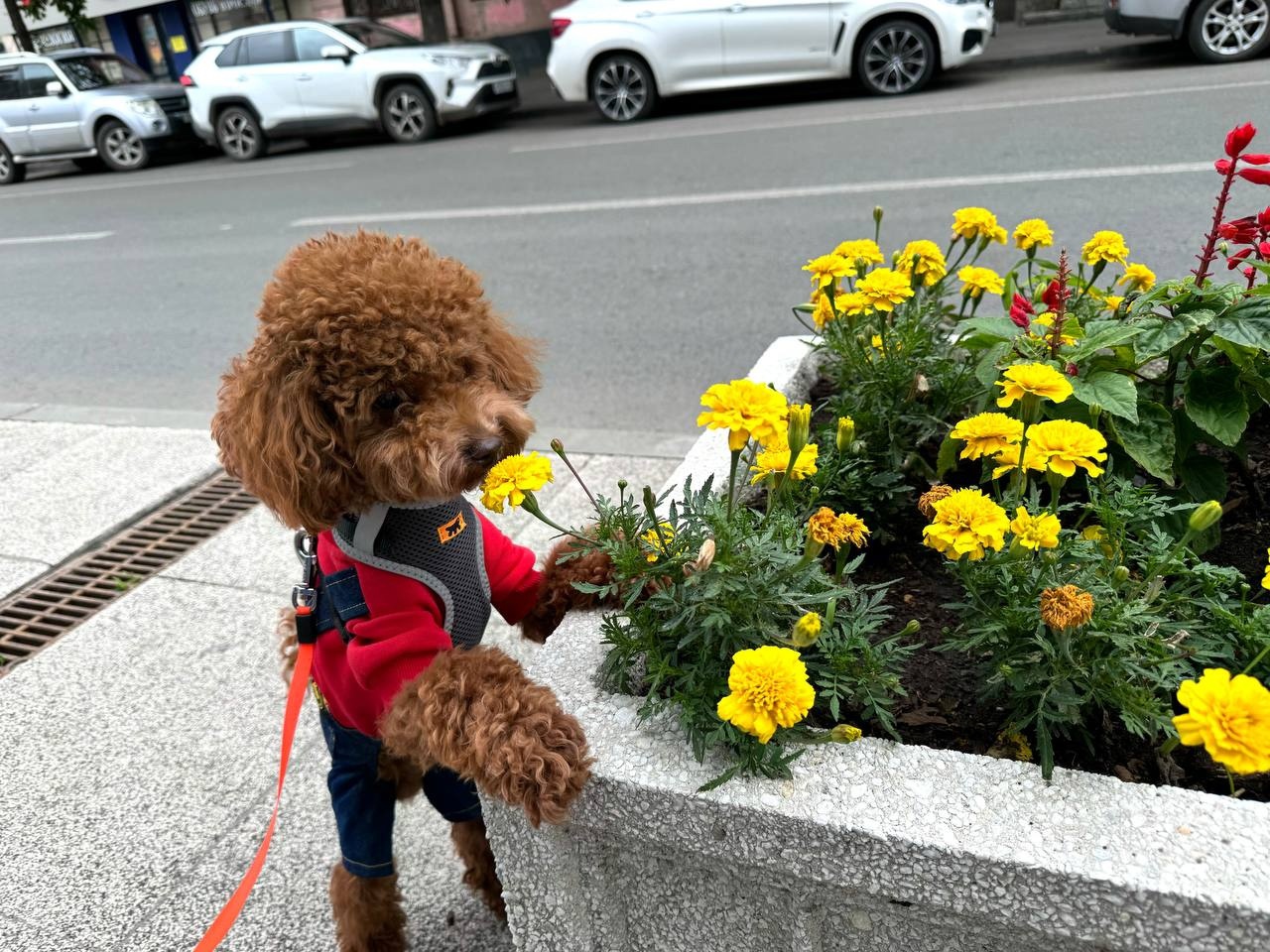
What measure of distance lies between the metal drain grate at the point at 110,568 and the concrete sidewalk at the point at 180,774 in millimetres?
100

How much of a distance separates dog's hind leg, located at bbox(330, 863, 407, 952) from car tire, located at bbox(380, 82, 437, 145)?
40.8 ft

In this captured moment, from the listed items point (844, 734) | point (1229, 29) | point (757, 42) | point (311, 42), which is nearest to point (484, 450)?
point (844, 734)

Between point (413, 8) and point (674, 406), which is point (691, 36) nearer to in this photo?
point (674, 406)

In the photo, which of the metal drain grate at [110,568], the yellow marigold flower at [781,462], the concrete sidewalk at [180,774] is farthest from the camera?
the metal drain grate at [110,568]

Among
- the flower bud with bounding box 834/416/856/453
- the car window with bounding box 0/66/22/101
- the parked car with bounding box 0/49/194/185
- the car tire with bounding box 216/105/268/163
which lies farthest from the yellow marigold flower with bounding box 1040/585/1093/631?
the car window with bounding box 0/66/22/101

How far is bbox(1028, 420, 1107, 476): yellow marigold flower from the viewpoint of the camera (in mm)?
1456

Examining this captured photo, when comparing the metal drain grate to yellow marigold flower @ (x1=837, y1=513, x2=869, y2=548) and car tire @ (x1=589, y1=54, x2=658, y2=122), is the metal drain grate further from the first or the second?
car tire @ (x1=589, y1=54, x2=658, y2=122)

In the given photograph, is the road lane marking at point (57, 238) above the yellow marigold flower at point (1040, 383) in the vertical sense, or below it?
below

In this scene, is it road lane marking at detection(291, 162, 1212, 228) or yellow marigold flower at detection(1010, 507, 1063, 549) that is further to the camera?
road lane marking at detection(291, 162, 1212, 228)

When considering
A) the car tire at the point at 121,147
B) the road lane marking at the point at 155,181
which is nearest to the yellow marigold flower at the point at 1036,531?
the road lane marking at the point at 155,181

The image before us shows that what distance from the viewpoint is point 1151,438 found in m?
1.88

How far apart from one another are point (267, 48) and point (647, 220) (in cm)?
885

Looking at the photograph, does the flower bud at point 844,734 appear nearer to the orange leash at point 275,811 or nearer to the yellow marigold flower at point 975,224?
the orange leash at point 275,811

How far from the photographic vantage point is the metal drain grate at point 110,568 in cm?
342
